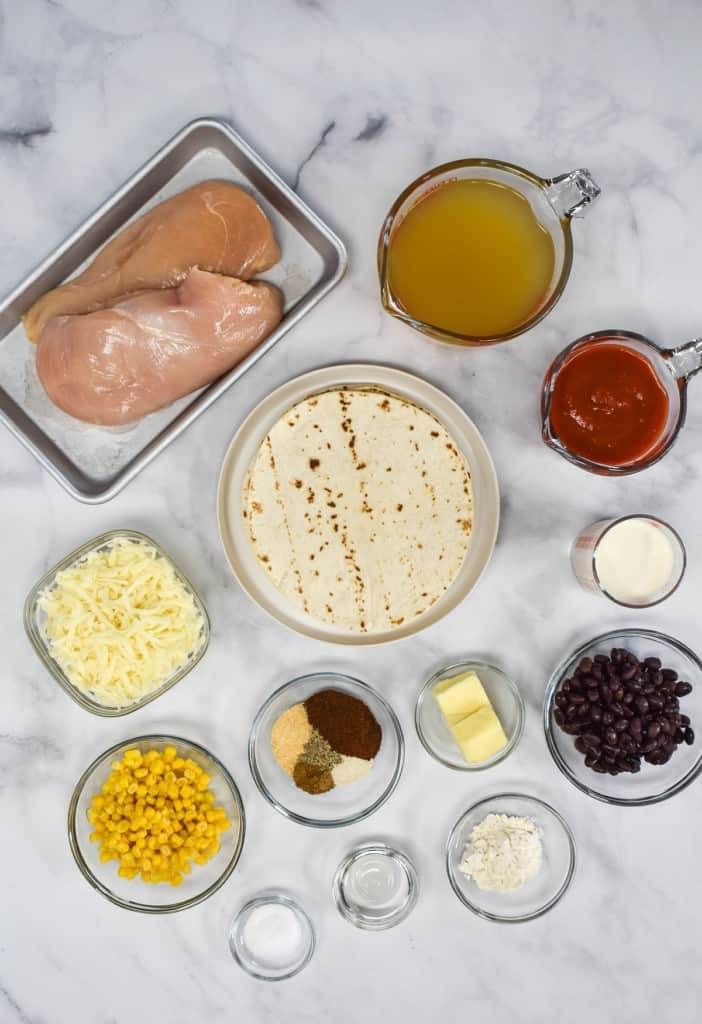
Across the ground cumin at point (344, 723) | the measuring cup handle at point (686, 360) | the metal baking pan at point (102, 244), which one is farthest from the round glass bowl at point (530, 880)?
the metal baking pan at point (102, 244)

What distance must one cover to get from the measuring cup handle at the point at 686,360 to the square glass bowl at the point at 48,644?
4.58ft

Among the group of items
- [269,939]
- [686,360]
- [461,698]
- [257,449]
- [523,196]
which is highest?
[523,196]

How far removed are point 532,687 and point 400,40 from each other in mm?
1875

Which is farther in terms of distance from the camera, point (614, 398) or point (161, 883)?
point (161, 883)

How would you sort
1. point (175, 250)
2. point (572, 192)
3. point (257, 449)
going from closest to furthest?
point (572, 192)
point (175, 250)
point (257, 449)

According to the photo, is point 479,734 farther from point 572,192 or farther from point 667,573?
point 572,192

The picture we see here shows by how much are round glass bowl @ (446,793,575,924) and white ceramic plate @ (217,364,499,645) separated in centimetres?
57

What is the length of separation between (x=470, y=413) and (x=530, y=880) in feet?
4.44

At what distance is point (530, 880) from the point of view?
7.95ft

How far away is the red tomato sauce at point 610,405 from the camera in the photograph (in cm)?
219

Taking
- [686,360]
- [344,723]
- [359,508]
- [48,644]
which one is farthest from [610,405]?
[48,644]

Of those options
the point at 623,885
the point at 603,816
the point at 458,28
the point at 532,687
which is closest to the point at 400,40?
the point at 458,28

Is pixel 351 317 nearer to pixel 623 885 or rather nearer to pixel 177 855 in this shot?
pixel 177 855

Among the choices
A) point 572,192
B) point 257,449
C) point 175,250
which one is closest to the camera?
point 572,192
